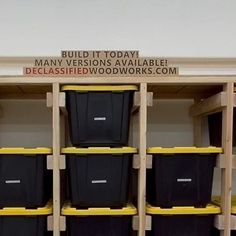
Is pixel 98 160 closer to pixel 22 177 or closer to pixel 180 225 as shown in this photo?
pixel 22 177

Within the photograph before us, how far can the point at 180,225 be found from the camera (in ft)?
5.54

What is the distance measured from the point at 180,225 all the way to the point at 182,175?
260mm

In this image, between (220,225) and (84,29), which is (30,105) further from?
(220,225)

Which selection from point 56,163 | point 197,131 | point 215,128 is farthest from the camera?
point 197,131

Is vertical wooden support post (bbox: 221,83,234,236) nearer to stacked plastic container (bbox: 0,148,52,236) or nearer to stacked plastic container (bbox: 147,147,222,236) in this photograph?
stacked plastic container (bbox: 147,147,222,236)

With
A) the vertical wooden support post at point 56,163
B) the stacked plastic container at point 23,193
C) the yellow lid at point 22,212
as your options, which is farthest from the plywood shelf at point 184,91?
the yellow lid at point 22,212

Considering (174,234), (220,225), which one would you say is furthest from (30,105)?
(220,225)

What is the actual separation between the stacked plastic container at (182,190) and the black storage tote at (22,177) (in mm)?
558

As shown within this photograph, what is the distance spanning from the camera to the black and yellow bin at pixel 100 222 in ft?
5.41

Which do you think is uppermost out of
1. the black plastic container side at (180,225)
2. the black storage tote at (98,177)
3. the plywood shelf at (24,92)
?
the plywood shelf at (24,92)

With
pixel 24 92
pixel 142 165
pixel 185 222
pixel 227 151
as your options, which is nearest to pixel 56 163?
pixel 142 165

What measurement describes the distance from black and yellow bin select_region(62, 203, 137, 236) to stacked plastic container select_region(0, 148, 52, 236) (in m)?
0.14

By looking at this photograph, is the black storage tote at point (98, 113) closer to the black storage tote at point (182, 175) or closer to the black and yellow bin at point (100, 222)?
the black storage tote at point (182, 175)

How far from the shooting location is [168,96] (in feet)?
7.07
